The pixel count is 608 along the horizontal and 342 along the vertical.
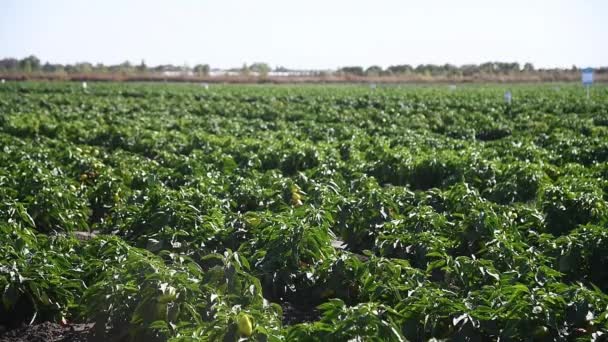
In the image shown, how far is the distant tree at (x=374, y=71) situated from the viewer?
270 feet

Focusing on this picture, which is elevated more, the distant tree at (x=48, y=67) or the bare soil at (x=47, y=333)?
the distant tree at (x=48, y=67)

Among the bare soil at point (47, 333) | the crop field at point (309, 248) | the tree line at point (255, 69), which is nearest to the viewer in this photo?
the crop field at point (309, 248)

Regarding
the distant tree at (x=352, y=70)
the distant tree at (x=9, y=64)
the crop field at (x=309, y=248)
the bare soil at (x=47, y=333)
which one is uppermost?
the distant tree at (x=9, y=64)

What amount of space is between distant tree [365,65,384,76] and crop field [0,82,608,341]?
7140 centimetres

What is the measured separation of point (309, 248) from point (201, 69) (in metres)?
79.9

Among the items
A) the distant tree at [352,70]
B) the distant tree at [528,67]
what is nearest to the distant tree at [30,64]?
the distant tree at [352,70]

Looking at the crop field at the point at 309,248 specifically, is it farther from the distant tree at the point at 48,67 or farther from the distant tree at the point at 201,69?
the distant tree at the point at 48,67

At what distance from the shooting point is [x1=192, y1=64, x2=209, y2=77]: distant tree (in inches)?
3189

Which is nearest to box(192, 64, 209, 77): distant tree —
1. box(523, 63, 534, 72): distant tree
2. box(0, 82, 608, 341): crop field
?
box(523, 63, 534, 72): distant tree

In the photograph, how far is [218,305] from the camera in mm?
4004

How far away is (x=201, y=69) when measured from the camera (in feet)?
273

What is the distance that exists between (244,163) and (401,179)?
246 cm

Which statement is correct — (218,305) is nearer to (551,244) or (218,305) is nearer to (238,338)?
(238,338)

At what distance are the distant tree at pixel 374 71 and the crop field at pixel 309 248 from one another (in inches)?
2811
